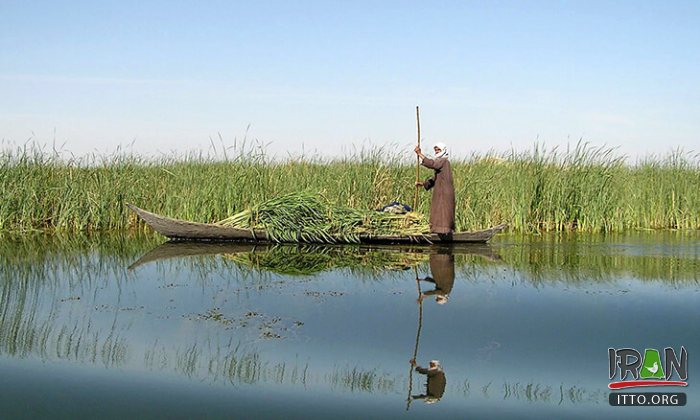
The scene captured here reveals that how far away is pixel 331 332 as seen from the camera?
20.7ft

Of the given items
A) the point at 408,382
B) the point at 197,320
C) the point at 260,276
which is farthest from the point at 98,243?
the point at 408,382

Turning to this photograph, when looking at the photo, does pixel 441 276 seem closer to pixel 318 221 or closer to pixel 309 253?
pixel 309 253

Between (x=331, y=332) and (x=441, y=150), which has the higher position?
(x=441, y=150)

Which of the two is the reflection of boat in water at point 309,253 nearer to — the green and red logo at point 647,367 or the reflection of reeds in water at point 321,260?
the reflection of reeds in water at point 321,260

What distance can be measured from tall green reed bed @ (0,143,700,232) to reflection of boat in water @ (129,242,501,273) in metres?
1.94

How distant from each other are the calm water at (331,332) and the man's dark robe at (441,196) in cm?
94

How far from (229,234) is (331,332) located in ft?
21.2

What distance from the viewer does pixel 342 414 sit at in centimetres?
448

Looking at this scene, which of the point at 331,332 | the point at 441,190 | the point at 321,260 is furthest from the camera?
the point at 441,190

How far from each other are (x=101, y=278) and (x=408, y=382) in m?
5.23

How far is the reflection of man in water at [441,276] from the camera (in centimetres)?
794

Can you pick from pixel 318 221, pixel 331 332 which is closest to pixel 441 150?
pixel 318 221
